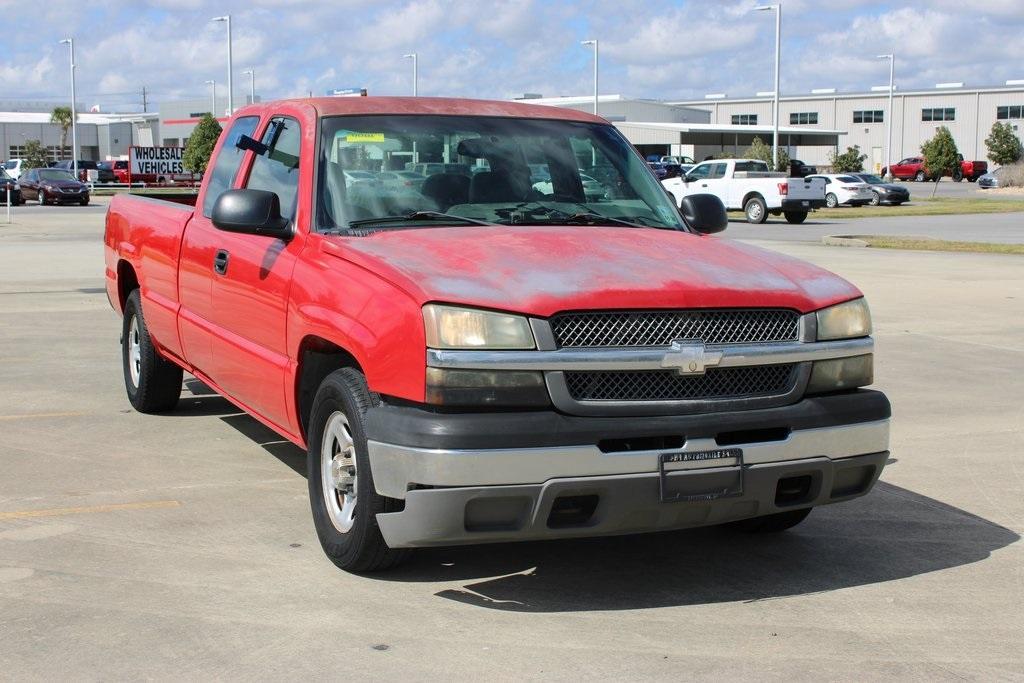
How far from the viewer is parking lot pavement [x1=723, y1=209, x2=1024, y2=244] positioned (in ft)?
97.9

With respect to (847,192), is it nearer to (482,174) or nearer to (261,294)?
(482,174)

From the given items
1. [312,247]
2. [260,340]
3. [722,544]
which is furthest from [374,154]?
[722,544]

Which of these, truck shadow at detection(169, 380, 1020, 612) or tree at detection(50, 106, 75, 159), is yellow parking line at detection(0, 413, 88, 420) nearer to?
truck shadow at detection(169, 380, 1020, 612)

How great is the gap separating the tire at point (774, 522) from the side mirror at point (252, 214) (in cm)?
234

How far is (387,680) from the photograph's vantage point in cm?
403

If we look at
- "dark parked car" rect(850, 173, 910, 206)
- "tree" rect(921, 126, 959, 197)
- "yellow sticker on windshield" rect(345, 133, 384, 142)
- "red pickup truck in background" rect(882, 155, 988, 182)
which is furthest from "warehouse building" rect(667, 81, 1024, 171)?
"yellow sticker on windshield" rect(345, 133, 384, 142)

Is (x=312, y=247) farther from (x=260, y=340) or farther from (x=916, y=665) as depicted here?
(x=916, y=665)

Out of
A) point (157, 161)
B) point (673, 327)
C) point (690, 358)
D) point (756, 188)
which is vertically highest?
point (157, 161)

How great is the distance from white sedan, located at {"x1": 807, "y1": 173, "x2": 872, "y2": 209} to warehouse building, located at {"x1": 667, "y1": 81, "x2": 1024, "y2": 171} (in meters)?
48.3

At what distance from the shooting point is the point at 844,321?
495 cm

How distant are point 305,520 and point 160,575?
92 centimetres

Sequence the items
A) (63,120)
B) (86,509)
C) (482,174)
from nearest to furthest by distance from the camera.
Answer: (482,174)
(86,509)
(63,120)

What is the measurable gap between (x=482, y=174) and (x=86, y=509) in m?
2.36

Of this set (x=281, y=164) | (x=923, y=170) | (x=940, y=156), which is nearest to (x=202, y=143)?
(x=940, y=156)
